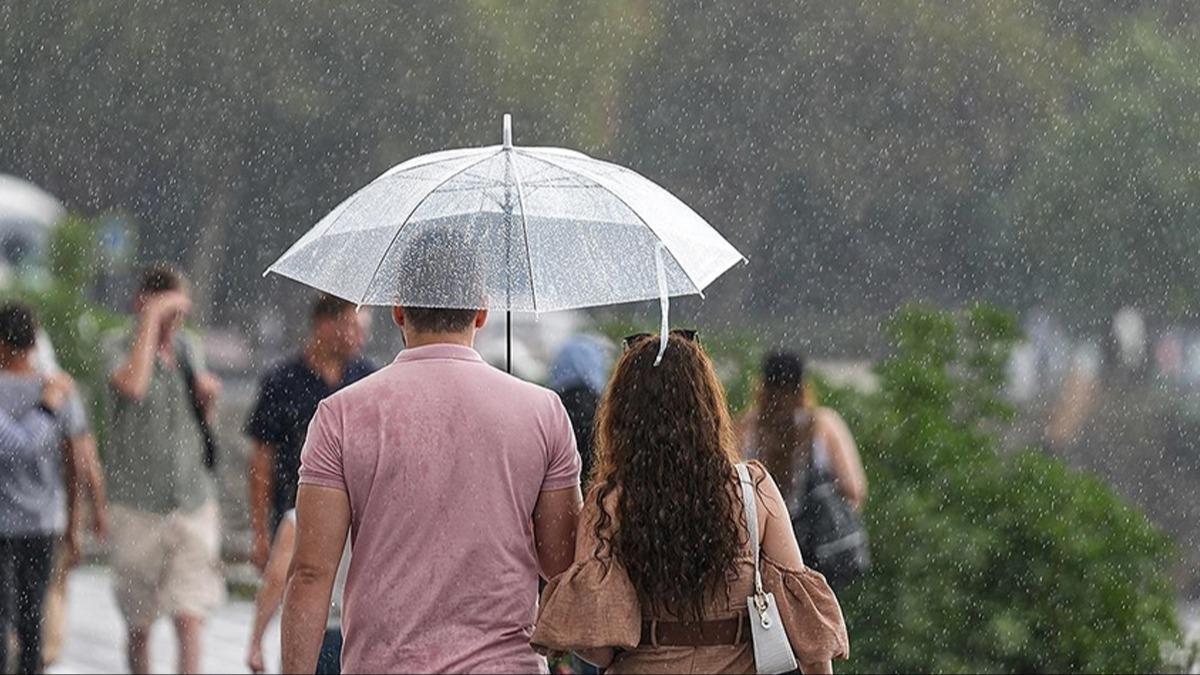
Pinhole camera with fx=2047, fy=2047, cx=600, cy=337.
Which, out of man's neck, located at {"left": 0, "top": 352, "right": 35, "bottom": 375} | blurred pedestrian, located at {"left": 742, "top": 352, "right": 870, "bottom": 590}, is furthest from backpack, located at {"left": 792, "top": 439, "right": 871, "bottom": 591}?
man's neck, located at {"left": 0, "top": 352, "right": 35, "bottom": 375}

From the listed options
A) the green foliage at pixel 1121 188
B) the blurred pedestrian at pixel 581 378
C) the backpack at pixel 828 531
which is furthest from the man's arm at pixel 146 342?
the green foliage at pixel 1121 188

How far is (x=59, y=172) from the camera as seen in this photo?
21.5ft

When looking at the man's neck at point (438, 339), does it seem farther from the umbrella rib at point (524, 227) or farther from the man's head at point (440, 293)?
the umbrella rib at point (524, 227)

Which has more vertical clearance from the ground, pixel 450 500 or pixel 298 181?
pixel 298 181

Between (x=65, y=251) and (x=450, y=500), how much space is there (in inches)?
147

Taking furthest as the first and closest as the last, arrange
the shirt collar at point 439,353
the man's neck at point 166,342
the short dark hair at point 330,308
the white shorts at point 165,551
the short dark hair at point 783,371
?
the white shorts at point 165,551
the man's neck at point 166,342
the short dark hair at point 783,371
the short dark hair at point 330,308
the shirt collar at point 439,353

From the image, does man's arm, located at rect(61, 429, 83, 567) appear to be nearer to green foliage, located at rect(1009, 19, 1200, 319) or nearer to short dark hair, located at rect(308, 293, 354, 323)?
short dark hair, located at rect(308, 293, 354, 323)

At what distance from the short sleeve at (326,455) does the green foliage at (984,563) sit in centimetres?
340

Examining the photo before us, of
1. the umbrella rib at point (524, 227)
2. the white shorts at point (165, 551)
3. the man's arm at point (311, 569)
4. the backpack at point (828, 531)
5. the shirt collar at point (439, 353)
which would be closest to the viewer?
the man's arm at point (311, 569)

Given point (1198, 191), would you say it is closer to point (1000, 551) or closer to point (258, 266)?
point (1000, 551)

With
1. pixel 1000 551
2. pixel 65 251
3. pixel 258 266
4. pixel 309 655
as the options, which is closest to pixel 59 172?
pixel 65 251

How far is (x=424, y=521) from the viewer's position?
317cm

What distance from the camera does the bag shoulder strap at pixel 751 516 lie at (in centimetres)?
322

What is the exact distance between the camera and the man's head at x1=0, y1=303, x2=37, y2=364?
6227mm
